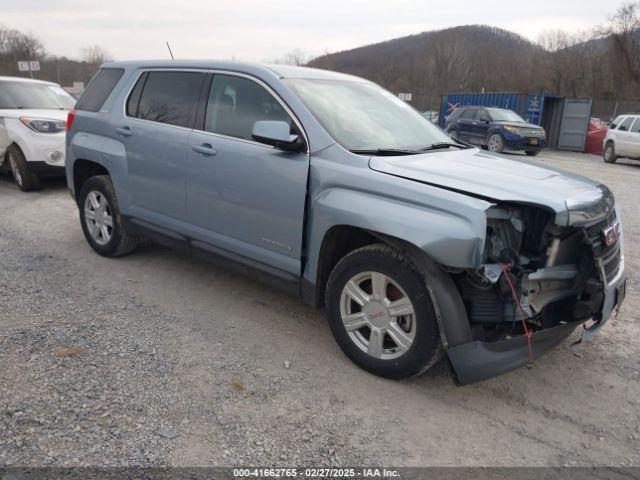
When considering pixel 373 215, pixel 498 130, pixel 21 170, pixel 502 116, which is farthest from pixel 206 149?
pixel 502 116

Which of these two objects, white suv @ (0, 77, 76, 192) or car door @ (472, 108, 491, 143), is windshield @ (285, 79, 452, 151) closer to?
white suv @ (0, 77, 76, 192)

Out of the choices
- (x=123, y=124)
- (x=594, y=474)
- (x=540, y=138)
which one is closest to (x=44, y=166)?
(x=123, y=124)

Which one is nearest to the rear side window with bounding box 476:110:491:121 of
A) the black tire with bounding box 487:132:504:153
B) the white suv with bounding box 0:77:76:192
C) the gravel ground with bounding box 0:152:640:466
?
the black tire with bounding box 487:132:504:153

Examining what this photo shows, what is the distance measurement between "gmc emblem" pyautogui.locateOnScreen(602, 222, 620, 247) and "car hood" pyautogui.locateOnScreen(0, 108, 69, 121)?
7921 millimetres

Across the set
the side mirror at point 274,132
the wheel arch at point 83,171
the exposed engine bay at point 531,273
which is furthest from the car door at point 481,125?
the side mirror at point 274,132

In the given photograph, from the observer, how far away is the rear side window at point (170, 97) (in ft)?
13.6

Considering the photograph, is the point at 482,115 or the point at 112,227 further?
the point at 482,115

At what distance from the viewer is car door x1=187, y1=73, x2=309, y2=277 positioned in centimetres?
341

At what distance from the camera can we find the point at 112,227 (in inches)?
198

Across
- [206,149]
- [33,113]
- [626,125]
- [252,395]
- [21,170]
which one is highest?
[626,125]

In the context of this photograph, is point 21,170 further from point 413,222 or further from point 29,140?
point 413,222

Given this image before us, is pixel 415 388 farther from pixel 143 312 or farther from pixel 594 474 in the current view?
pixel 143 312

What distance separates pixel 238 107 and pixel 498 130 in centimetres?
1574

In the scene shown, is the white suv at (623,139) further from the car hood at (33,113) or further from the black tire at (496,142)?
the car hood at (33,113)
